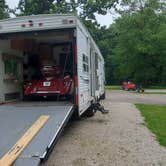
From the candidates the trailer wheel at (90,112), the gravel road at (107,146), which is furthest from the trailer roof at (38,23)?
the trailer wheel at (90,112)

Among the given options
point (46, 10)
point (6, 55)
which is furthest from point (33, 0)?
point (6, 55)

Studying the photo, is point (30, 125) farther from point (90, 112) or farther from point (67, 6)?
point (67, 6)

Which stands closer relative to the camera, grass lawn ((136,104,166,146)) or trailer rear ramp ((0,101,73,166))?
trailer rear ramp ((0,101,73,166))

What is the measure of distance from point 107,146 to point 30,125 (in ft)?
5.84

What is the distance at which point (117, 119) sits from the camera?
13.2m

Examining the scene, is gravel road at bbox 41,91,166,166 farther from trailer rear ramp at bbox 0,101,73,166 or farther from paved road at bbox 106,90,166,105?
paved road at bbox 106,90,166,105

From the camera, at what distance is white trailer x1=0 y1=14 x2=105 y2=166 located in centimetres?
694

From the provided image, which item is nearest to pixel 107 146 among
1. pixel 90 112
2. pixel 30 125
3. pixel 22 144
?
pixel 30 125

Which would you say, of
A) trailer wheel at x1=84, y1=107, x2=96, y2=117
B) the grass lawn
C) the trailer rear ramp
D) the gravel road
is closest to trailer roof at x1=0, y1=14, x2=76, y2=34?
the trailer rear ramp

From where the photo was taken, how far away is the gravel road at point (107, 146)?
7.12 metres

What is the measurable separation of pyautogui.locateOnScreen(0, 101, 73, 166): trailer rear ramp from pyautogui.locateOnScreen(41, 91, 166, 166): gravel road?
410 mm

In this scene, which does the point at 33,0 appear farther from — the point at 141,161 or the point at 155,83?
the point at 141,161

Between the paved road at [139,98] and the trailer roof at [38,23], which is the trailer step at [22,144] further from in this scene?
the paved road at [139,98]

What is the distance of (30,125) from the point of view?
7.76 meters
